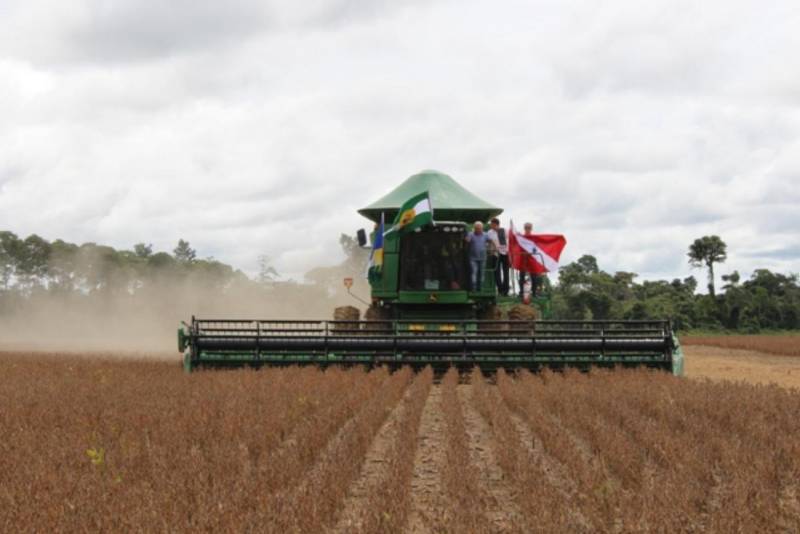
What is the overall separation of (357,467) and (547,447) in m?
1.79

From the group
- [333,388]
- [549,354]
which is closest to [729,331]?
[549,354]

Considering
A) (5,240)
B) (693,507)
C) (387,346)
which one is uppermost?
(5,240)

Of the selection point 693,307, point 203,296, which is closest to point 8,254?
point 203,296

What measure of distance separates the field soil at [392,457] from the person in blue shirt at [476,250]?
369cm

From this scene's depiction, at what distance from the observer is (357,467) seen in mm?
6059

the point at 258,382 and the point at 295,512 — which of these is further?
the point at 258,382

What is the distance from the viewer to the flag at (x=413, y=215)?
14.9 metres

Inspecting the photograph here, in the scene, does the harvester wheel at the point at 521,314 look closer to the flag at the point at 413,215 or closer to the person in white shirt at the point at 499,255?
Result: the person in white shirt at the point at 499,255

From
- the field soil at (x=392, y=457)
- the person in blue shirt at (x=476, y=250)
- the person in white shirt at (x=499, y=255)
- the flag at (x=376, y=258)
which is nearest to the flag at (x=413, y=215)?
the flag at (x=376, y=258)

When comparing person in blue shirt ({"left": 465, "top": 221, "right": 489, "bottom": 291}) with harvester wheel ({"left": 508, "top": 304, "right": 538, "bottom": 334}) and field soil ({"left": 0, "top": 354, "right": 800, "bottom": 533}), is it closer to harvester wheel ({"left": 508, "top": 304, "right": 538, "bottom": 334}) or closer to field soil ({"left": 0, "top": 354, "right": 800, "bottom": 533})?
harvester wheel ({"left": 508, "top": 304, "right": 538, "bottom": 334})

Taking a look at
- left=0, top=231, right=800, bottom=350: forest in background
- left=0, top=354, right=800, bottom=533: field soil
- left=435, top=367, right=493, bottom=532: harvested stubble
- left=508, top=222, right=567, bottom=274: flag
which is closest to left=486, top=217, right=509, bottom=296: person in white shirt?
left=508, top=222, right=567, bottom=274: flag

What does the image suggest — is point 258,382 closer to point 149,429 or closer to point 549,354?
point 149,429

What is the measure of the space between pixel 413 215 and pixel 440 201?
2337 mm

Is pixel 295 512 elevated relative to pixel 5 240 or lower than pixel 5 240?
lower
